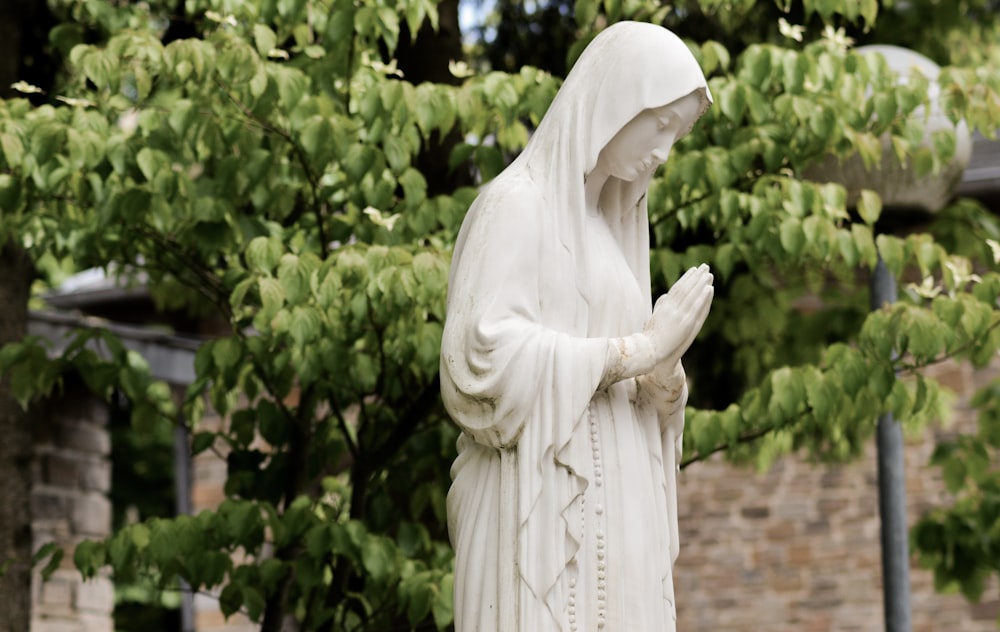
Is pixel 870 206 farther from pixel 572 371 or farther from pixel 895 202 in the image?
pixel 572 371

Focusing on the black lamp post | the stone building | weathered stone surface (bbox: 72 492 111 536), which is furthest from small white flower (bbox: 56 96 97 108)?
the stone building

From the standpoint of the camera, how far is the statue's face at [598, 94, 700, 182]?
5438mm

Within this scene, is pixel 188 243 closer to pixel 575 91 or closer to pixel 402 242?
pixel 402 242

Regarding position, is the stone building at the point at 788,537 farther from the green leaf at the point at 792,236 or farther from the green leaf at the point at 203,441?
the green leaf at the point at 792,236

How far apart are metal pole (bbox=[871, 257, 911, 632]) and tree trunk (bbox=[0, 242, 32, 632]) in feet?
11.6

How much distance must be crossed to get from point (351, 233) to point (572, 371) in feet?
10.5

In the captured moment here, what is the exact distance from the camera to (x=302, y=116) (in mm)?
7828

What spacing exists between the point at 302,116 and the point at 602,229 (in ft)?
8.25

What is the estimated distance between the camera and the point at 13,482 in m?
8.93

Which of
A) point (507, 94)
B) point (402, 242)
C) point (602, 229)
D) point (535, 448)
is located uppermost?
point (507, 94)

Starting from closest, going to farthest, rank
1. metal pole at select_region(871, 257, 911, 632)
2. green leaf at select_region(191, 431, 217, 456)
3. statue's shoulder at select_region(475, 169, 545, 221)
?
statue's shoulder at select_region(475, 169, 545, 221), metal pole at select_region(871, 257, 911, 632), green leaf at select_region(191, 431, 217, 456)

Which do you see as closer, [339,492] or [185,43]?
[185,43]

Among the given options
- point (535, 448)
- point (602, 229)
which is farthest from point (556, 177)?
point (535, 448)

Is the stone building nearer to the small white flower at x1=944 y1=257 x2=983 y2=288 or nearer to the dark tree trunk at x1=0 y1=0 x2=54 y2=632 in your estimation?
the dark tree trunk at x1=0 y1=0 x2=54 y2=632
